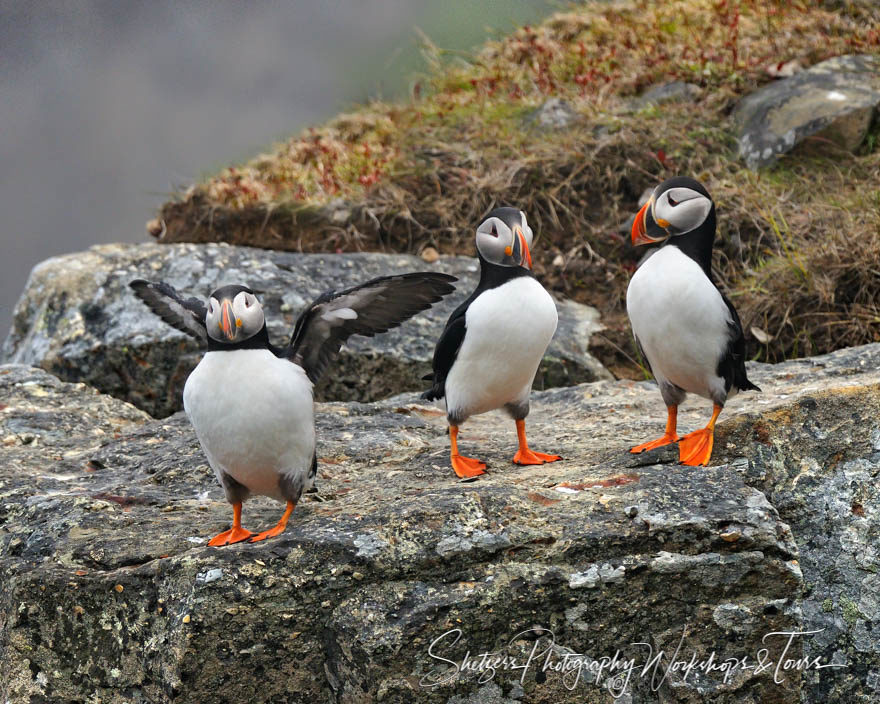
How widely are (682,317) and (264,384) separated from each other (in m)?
1.73

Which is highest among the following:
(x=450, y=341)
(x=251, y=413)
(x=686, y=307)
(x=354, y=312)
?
(x=686, y=307)

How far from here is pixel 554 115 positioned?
9492mm

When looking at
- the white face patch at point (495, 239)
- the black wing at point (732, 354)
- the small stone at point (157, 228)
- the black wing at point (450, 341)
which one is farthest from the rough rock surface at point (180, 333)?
the black wing at point (732, 354)

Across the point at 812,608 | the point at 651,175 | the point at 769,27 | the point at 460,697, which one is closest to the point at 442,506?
the point at 460,697

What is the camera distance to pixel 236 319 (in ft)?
12.2

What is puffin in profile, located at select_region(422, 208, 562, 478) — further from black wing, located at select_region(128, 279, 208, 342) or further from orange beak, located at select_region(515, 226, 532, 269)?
black wing, located at select_region(128, 279, 208, 342)

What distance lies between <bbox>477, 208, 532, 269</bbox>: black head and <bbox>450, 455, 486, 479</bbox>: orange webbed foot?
3.02 ft

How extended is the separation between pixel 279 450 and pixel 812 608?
2.24 meters

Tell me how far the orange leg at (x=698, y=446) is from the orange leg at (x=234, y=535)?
71.4 inches

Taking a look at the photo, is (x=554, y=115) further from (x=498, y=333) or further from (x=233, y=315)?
(x=233, y=315)

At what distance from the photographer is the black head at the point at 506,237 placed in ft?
14.0

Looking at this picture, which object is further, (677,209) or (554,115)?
A: (554,115)

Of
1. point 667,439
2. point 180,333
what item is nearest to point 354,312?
point 667,439

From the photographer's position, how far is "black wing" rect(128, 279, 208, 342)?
13.8 feet
